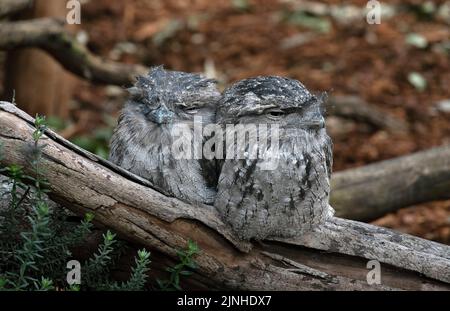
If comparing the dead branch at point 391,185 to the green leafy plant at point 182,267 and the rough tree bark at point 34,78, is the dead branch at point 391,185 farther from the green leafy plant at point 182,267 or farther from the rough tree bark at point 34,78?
the rough tree bark at point 34,78

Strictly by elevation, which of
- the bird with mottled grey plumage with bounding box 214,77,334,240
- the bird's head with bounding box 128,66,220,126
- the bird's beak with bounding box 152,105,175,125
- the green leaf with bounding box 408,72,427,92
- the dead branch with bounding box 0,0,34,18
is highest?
the green leaf with bounding box 408,72,427,92

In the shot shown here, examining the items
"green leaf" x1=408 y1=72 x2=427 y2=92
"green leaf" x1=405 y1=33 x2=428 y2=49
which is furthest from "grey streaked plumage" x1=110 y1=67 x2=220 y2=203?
"green leaf" x1=405 y1=33 x2=428 y2=49

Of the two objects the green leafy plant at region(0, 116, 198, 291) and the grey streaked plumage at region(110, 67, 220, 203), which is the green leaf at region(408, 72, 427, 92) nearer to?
the grey streaked plumage at region(110, 67, 220, 203)

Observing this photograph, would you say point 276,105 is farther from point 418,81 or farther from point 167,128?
point 418,81

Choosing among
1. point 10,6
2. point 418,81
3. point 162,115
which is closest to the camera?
point 162,115

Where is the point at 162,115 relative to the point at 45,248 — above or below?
above

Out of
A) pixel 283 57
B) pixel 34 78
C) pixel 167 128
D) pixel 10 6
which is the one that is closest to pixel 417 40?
pixel 283 57
